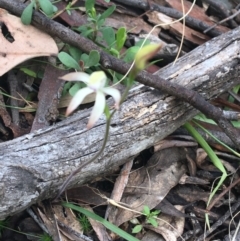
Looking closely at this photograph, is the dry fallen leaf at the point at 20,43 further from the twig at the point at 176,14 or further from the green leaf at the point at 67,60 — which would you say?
the twig at the point at 176,14

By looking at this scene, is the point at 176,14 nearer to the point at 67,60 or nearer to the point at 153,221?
the point at 67,60

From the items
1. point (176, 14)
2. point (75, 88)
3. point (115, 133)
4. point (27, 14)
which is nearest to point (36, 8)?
point (27, 14)

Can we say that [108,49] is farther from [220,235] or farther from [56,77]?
[220,235]

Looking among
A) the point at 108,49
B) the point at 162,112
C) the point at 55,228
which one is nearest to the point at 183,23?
the point at 108,49

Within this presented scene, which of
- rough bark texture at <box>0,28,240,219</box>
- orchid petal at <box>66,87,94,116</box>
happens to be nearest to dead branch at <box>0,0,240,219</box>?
rough bark texture at <box>0,28,240,219</box>

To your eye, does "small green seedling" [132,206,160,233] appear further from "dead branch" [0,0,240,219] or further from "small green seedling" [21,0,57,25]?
"small green seedling" [21,0,57,25]
